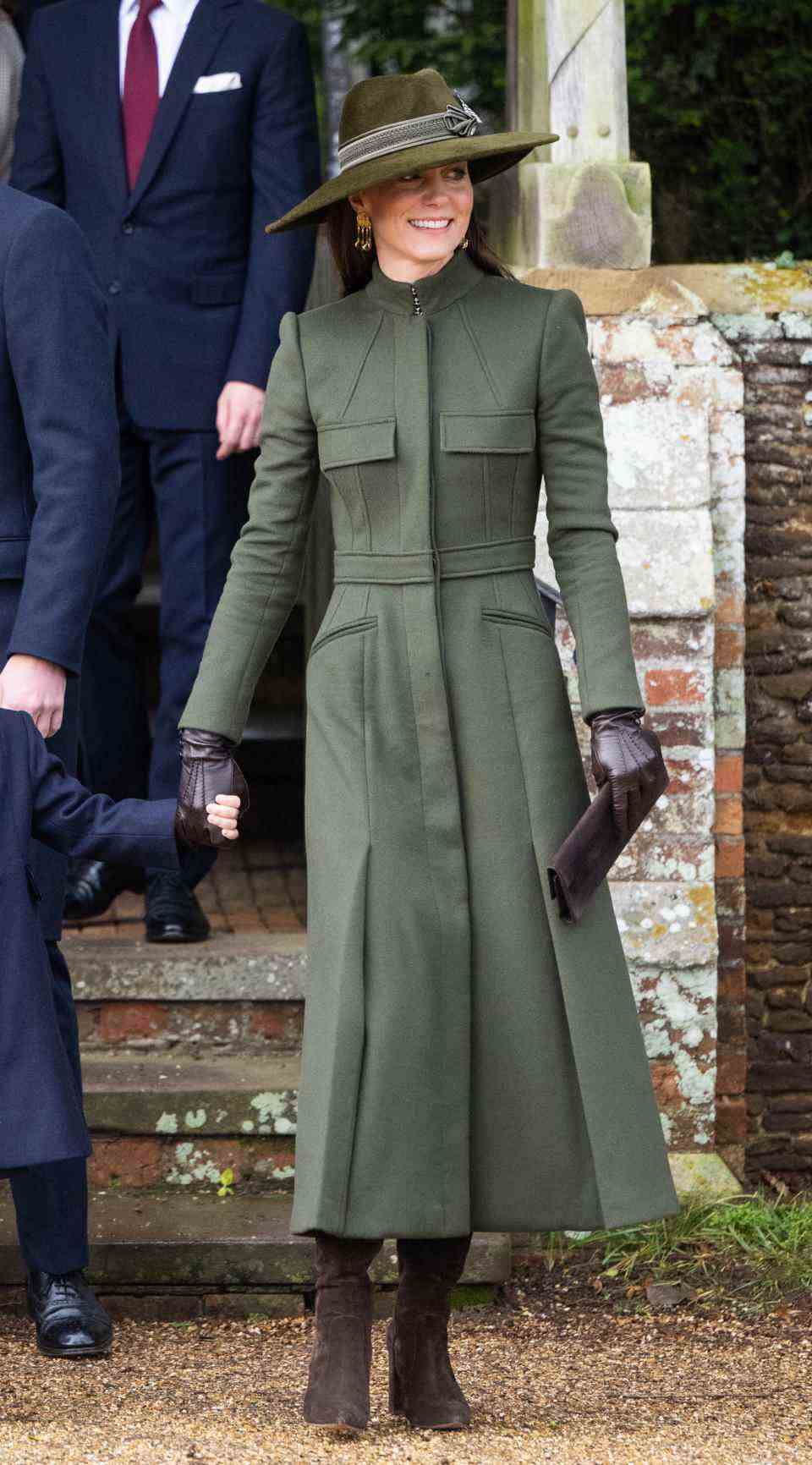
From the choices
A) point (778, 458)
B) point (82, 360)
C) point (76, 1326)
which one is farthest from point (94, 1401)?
point (778, 458)

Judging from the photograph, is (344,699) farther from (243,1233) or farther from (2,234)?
(243,1233)

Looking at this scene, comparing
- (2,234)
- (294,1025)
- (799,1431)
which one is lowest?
(799,1431)

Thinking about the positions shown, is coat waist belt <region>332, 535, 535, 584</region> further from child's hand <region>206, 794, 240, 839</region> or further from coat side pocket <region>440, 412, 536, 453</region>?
child's hand <region>206, 794, 240, 839</region>

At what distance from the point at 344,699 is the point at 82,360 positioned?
812 mm

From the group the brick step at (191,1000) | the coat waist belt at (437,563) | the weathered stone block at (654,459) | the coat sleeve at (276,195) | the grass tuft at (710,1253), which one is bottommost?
the grass tuft at (710,1253)

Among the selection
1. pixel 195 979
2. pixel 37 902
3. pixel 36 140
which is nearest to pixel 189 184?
pixel 36 140

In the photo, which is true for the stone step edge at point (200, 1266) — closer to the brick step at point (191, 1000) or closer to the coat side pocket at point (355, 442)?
the brick step at point (191, 1000)

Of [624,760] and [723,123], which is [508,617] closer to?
[624,760]

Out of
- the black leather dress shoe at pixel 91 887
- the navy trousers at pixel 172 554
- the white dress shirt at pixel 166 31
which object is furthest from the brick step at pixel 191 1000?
the white dress shirt at pixel 166 31

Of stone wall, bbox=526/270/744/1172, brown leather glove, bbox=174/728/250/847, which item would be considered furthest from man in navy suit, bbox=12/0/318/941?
brown leather glove, bbox=174/728/250/847

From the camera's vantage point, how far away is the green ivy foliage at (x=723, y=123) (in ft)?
24.0

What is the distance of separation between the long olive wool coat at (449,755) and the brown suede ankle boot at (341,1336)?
0.10m

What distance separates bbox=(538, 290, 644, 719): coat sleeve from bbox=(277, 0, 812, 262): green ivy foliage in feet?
14.1

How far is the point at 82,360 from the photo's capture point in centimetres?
348
